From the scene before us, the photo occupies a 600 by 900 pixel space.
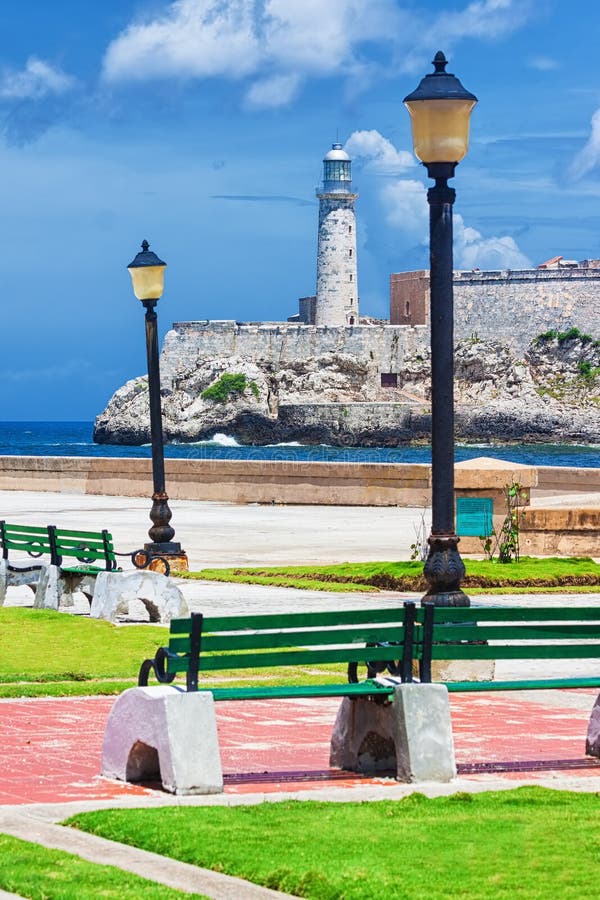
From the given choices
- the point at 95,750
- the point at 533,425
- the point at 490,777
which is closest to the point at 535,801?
the point at 490,777

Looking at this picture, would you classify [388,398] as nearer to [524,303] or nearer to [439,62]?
[524,303]

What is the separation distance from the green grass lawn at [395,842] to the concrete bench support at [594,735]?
3.30ft

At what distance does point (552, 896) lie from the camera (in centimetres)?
498

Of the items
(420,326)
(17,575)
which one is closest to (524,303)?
(420,326)

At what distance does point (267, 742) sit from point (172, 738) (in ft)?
5.06

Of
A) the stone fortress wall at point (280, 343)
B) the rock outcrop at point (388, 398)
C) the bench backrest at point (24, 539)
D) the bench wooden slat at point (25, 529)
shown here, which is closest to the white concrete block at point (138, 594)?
the bench backrest at point (24, 539)

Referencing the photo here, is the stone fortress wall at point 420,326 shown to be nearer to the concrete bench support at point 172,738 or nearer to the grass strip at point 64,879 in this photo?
the concrete bench support at point 172,738

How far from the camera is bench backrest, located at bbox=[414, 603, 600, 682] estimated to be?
710 cm

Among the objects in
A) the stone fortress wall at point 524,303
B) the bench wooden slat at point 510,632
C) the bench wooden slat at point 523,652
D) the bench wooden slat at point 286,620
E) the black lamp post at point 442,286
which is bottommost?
the bench wooden slat at point 523,652

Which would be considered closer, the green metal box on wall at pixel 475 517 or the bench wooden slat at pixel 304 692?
the bench wooden slat at pixel 304 692

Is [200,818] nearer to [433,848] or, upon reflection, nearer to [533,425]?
[433,848]

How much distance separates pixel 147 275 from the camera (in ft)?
57.7

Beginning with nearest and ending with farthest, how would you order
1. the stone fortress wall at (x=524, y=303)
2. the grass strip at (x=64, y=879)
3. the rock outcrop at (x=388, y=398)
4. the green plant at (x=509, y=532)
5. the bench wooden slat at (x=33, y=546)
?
the grass strip at (x=64, y=879) < the bench wooden slat at (x=33, y=546) < the green plant at (x=509, y=532) < the stone fortress wall at (x=524, y=303) < the rock outcrop at (x=388, y=398)

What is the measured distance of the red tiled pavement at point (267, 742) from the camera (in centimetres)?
688
